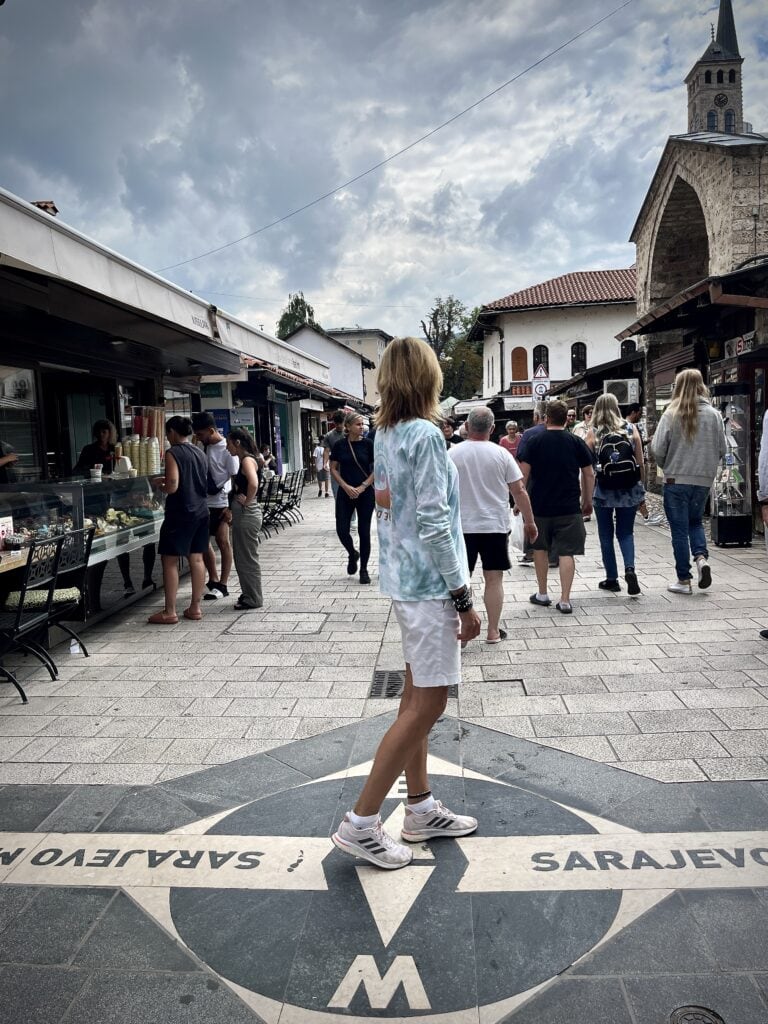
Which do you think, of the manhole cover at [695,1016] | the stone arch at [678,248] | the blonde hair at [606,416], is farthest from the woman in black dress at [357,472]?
the stone arch at [678,248]

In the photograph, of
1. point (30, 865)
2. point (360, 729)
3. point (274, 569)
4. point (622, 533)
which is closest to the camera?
point (30, 865)

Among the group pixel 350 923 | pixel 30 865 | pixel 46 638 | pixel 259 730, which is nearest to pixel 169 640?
pixel 46 638

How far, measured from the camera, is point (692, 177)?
14859 mm

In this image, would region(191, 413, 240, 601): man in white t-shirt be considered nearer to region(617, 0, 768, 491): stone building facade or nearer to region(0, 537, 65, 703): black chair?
region(0, 537, 65, 703): black chair

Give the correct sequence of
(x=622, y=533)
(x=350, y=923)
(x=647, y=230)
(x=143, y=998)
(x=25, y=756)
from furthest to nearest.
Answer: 1. (x=647, y=230)
2. (x=622, y=533)
3. (x=25, y=756)
4. (x=350, y=923)
5. (x=143, y=998)

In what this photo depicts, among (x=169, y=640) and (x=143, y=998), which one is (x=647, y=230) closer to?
(x=169, y=640)

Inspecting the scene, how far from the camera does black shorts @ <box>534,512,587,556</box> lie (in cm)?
653

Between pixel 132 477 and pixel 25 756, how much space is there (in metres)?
4.34

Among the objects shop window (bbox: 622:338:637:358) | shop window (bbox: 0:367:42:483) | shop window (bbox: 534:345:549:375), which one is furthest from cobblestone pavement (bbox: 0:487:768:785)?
shop window (bbox: 534:345:549:375)

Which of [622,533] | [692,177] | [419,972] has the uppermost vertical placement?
[692,177]

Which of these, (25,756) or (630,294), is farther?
(630,294)

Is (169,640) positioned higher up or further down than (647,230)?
further down

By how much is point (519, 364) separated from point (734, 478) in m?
32.7

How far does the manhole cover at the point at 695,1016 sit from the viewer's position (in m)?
2.00
